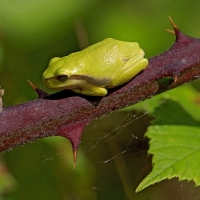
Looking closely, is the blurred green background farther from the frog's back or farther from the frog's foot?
the frog's foot

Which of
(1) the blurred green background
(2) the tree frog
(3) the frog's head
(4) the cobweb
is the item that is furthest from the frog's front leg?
(4) the cobweb

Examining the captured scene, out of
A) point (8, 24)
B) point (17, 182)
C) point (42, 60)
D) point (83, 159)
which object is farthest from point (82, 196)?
point (8, 24)

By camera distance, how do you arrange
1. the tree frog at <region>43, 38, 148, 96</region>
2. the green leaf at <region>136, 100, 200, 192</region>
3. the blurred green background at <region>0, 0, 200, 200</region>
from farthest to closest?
the blurred green background at <region>0, 0, 200, 200</region>
the green leaf at <region>136, 100, 200, 192</region>
the tree frog at <region>43, 38, 148, 96</region>

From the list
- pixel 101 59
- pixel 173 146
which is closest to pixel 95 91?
pixel 101 59

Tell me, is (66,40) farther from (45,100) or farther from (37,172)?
(45,100)

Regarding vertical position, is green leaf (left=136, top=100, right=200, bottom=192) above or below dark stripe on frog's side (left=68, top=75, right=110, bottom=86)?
below

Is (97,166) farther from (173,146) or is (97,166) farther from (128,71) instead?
(128,71)
